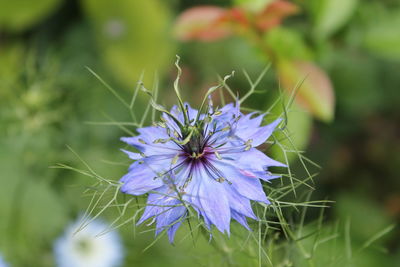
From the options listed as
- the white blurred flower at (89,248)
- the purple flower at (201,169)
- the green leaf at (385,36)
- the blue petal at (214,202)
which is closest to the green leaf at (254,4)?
the green leaf at (385,36)

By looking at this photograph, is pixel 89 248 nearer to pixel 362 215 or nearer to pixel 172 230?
pixel 362 215

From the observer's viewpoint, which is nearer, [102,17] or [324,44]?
[324,44]

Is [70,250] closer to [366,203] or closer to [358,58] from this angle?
[366,203]

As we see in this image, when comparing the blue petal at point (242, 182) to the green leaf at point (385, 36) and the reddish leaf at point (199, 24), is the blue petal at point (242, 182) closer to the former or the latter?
the reddish leaf at point (199, 24)

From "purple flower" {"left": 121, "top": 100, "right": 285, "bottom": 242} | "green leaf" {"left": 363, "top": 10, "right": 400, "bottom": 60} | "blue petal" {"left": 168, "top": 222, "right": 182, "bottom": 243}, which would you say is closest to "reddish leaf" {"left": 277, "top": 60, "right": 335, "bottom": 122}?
"green leaf" {"left": 363, "top": 10, "right": 400, "bottom": 60}

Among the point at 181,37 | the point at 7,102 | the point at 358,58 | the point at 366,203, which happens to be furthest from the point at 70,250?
the point at 358,58

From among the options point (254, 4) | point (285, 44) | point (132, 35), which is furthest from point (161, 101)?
point (254, 4)
